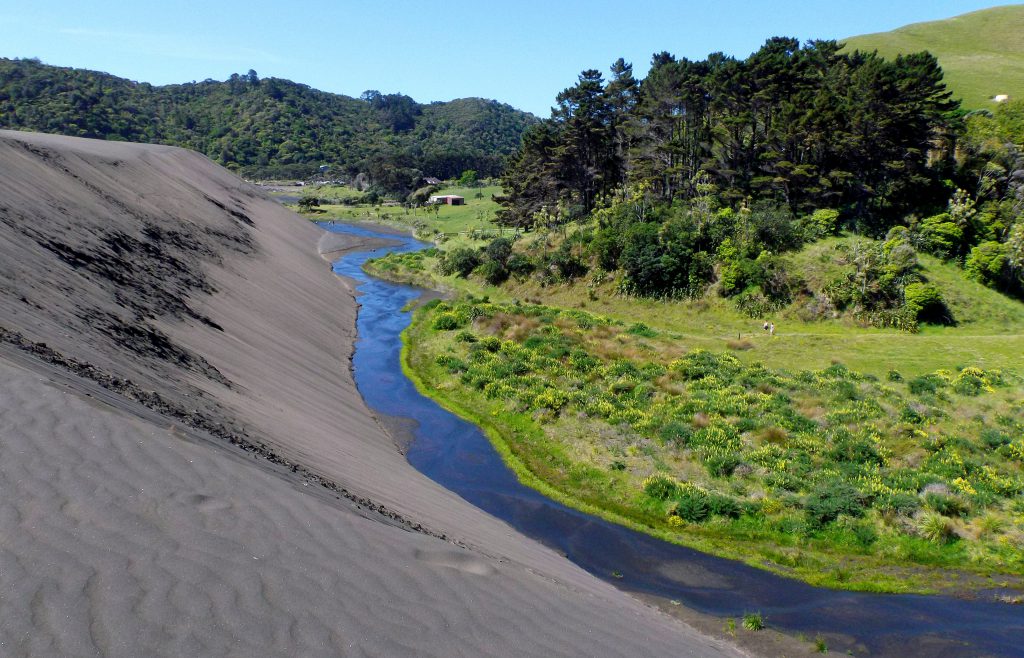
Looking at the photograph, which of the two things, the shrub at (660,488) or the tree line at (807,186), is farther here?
the tree line at (807,186)

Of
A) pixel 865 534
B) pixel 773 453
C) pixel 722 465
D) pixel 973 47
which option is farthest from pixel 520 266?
pixel 973 47

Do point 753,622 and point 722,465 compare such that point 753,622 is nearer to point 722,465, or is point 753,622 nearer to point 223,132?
point 722,465

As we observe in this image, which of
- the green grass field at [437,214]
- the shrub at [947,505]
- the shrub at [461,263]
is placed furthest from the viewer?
the green grass field at [437,214]

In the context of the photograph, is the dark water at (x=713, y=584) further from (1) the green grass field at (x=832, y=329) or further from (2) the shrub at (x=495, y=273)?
(2) the shrub at (x=495, y=273)

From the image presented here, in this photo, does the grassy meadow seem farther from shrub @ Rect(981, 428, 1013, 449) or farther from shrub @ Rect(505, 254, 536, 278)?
shrub @ Rect(505, 254, 536, 278)

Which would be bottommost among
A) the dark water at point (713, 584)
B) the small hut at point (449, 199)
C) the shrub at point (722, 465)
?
the dark water at point (713, 584)

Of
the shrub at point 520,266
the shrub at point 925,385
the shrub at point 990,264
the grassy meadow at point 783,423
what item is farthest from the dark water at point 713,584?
the shrub at point 990,264
